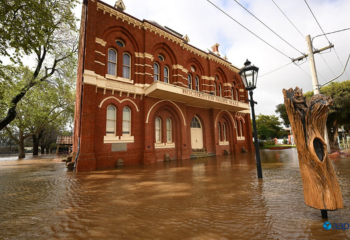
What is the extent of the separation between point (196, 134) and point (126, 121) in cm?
748

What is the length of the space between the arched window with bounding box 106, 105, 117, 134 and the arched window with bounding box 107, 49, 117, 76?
2.73 metres

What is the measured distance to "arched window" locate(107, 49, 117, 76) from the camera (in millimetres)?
12290

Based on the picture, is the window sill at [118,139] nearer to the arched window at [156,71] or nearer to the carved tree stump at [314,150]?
the arched window at [156,71]

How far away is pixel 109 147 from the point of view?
36.1 ft

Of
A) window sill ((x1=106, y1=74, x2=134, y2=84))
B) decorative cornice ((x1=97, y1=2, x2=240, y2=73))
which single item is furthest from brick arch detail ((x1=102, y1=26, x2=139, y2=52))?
window sill ((x1=106, y1=74, x2=134, y2=84))

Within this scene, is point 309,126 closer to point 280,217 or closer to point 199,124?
point 280,217

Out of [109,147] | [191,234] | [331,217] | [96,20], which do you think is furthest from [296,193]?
[96,20]

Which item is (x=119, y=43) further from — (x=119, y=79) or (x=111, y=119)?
(x=111, y=119)

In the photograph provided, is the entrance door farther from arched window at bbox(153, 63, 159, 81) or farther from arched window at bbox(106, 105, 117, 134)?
arched window at bbox(106, 105, 117, 134)

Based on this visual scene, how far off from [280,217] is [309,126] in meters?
1.72

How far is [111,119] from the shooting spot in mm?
11570

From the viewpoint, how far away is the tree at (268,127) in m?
33.5

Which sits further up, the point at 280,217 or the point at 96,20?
the point at 96,20

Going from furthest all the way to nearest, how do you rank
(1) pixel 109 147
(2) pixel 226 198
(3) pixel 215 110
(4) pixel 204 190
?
1. (3) pixel 215 110
2. (1) pixel 109 147
3. (4) pixel 204 190
4. (2) pixel 226 198
